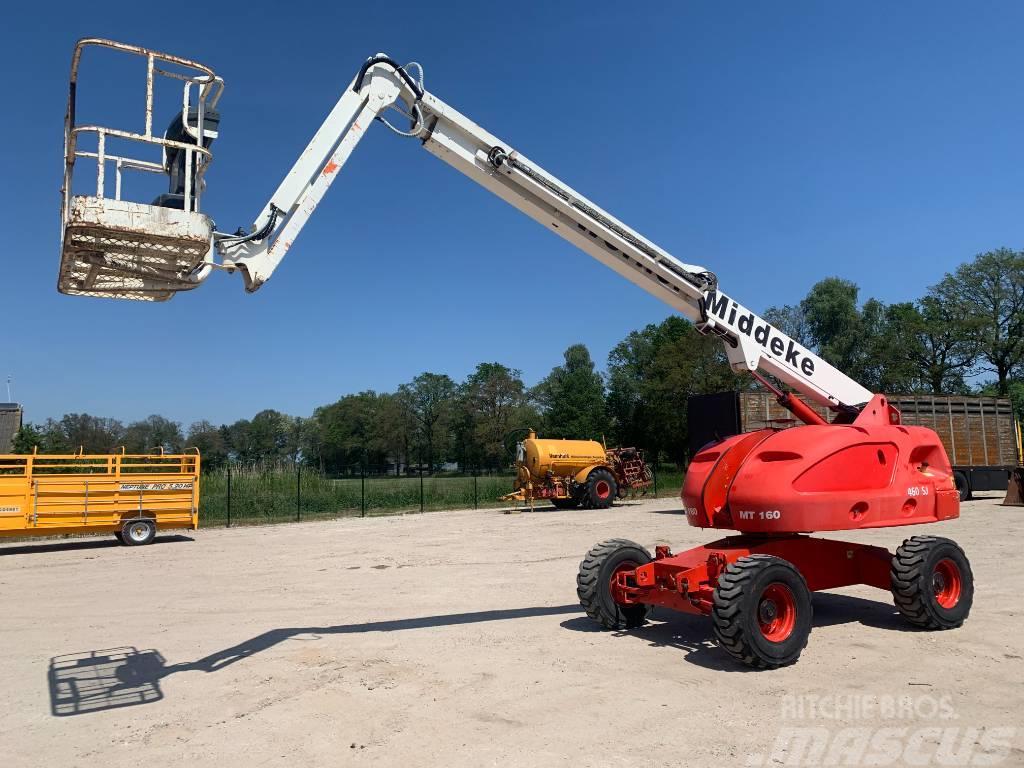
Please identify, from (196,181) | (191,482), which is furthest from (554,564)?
(191,482)

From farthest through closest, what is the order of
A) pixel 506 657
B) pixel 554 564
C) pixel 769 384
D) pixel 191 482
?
pixel 191 482
pixel 554 564
pixel 769 384
pixel 506 657

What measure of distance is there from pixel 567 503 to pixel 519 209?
831 inches

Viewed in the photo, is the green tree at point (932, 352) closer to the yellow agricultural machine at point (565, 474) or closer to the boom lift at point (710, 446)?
the yellow agricultural machine at point (565, 474)

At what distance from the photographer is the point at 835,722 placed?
5199 millimetres

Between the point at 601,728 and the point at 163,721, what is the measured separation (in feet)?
10.7

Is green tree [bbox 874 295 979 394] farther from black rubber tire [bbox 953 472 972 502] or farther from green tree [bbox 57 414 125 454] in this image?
green tree [bbox 57 414 125 454]

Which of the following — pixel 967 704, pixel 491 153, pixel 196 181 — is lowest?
pixel 967 704

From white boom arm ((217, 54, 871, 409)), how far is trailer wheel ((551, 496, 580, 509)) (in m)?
18.6

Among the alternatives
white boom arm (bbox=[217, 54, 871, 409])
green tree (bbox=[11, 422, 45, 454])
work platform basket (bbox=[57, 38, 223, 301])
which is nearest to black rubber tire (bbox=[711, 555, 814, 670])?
white boom arm (bbox=[217, 54, 871, 409])

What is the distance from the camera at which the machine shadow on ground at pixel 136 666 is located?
6.07 metres

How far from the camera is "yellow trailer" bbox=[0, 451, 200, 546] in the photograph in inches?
652

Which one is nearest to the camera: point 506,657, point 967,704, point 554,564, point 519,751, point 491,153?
point 519,751

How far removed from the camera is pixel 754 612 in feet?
20.8

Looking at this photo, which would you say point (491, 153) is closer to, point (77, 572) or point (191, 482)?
point (77, 572)
